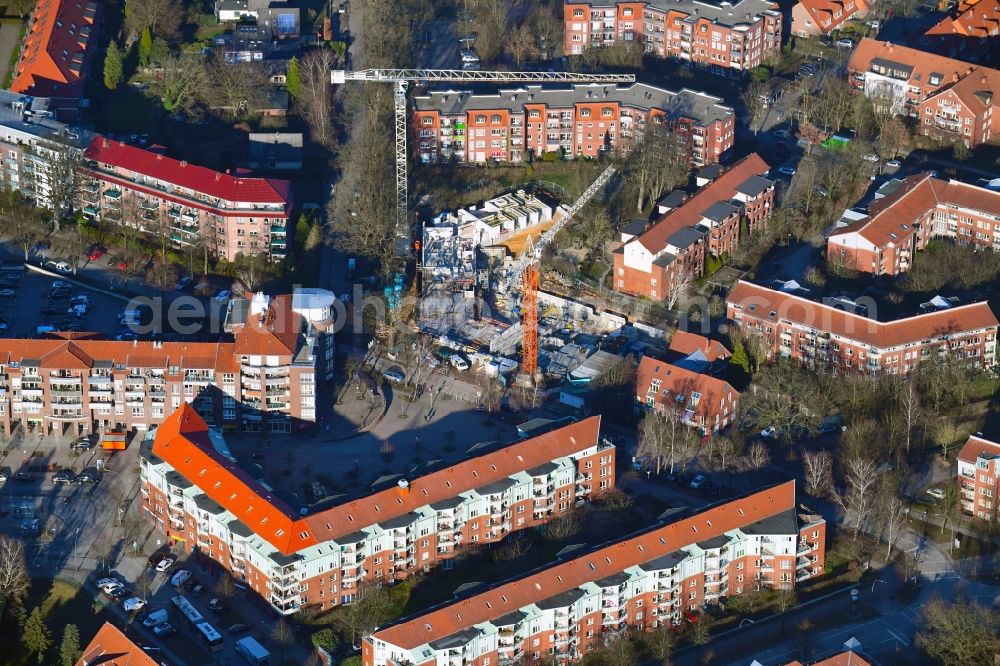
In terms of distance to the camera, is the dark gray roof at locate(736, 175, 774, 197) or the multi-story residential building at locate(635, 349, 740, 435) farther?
the dark gray roof at locate(736, 175, 774, 197)

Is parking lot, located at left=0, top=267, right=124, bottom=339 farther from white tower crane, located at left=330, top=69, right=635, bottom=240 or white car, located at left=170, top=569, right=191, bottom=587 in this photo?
white car, located at left=170, top=569, right=191, bottom=587

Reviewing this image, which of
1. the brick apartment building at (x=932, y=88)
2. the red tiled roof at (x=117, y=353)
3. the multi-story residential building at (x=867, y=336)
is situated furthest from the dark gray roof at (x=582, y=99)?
the red tiled roof at (x=117, y=353)

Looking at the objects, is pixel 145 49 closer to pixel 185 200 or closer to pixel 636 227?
pixel 185 200

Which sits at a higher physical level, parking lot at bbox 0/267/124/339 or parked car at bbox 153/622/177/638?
parking lot at bbox 0/267/124/339

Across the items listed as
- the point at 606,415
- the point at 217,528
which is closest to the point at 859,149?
the point at 606,415

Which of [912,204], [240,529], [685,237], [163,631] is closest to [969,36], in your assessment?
[912,204]

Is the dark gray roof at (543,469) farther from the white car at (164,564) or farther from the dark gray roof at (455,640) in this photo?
the white car at (164,564)

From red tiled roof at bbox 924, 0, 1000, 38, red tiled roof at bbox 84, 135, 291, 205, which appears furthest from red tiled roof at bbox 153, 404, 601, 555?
red tiled roof at bbox 924, 0, 1000, 38
